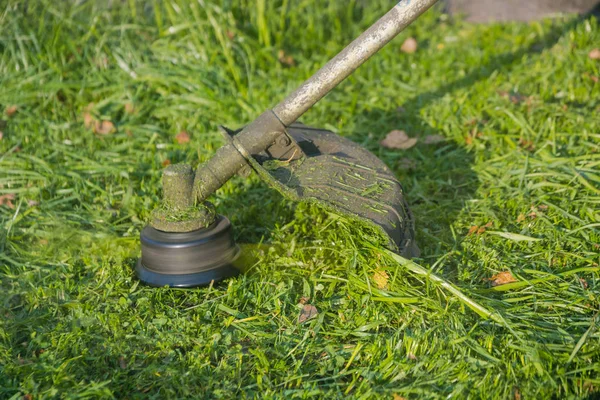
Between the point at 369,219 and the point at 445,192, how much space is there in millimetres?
1071

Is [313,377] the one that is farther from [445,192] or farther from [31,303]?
[445,192]

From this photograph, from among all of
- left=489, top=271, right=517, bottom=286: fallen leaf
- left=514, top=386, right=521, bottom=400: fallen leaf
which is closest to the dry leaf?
left=489, top=271, right=517, bottom=286: fallen leaf

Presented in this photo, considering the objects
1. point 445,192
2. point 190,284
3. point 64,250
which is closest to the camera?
point 190,284

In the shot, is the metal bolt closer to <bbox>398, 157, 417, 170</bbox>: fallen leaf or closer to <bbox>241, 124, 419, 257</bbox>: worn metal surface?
<bbox>241, 124, 419, 257</bbox>: worn metal surface

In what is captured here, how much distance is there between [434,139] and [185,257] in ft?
5.77

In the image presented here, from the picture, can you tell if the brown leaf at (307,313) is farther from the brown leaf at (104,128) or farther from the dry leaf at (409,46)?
the dry leaf at (409,46)

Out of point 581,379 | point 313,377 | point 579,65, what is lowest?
point 579,65

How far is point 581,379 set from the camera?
2.05m

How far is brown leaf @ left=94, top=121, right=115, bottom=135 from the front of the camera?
12.6ft

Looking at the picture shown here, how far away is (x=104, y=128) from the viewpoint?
385cm

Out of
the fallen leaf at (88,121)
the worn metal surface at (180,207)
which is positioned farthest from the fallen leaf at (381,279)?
the fallen leaf at (88,121)

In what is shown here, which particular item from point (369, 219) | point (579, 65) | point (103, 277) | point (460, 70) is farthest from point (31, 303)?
point (579, 65)

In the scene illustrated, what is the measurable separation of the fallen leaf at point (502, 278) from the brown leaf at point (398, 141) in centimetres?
118

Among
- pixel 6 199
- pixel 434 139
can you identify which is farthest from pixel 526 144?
pixel 6 199
